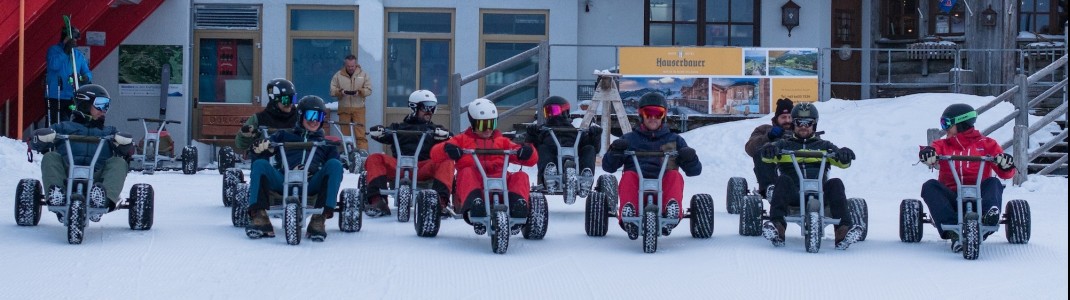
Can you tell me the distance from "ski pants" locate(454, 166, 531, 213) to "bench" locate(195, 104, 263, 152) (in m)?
13.5

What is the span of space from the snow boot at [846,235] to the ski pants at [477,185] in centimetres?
217

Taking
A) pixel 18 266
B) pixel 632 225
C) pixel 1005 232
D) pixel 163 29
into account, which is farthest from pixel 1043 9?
pixel 18 266

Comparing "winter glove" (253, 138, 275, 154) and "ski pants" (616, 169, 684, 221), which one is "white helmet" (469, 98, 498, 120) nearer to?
"ski pants" (616, 169, 684, 221)

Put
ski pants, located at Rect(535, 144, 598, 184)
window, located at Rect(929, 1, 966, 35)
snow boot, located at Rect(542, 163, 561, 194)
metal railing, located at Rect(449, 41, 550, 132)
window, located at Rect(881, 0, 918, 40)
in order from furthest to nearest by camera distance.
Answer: window, located at Rect(881, 0, 918, 40), window, located at Rect(929, 1, 966, 35), metal railing, located at Rect(449, 41, 550, 132), ski pants, located at Rect(535, 144, 598, 184), snow boot, located at Rect(542, 163, 561, 194)

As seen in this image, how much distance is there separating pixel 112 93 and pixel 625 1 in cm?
807

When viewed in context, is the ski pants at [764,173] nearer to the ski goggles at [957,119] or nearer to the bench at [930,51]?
the ski goggles at [957,119]

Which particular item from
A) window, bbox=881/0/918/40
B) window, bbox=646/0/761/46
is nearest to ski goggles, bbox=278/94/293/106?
window, bbox=646/0/761/46

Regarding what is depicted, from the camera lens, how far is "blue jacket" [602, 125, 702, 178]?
37.4 feet

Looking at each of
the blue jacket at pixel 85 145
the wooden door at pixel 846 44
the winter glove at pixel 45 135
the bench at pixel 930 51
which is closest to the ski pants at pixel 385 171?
the blue jacket at pixel 85 145

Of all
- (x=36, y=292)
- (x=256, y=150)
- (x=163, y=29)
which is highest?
(x=163, y=29)

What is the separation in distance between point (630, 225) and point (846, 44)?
1631 cm

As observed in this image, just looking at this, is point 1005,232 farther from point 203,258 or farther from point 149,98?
point 149,98

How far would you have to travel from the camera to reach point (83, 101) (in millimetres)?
11359

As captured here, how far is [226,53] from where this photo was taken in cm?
2452
